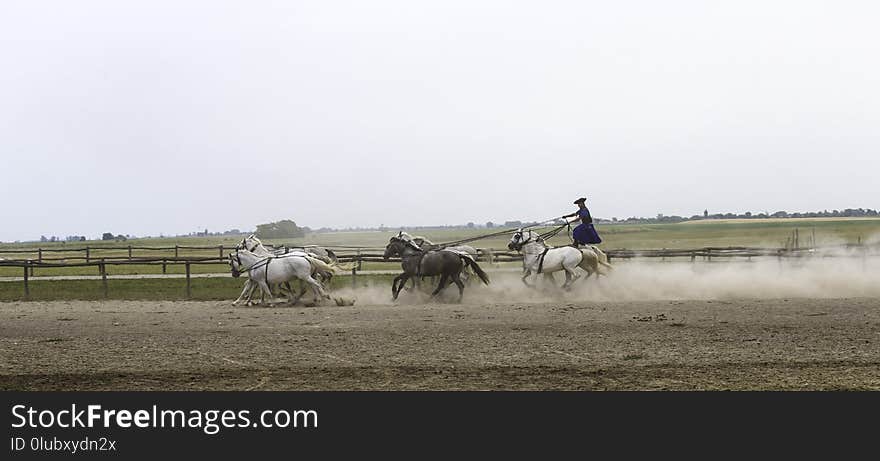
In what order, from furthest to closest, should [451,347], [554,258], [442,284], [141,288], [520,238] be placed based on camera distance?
1. [141,288]
2. [520,238]
3. [554,258]
4. [442,284]
5. [451,347]

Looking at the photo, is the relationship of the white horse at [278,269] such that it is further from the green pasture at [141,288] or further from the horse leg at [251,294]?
the green pasture at [141,288]

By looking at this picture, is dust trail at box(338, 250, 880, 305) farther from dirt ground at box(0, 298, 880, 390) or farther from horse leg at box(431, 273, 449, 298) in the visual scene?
dirt ground at box(0, 298, 880, 390)

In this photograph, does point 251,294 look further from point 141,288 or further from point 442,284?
point 141,288

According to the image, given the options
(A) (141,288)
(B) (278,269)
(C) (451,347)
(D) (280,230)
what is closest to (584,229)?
(B) (278,269)

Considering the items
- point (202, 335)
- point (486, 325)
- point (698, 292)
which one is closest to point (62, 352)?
point (202, 335)

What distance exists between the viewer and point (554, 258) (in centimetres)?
2202

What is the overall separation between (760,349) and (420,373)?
514 centimetres

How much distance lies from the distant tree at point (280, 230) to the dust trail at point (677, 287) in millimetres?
28422

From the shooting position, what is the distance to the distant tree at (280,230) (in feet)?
171

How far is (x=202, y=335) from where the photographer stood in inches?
577

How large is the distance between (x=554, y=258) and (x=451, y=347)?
9.69m

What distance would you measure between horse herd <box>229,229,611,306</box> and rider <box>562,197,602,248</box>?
29 centimetres

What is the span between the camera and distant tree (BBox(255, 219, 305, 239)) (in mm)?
52000
